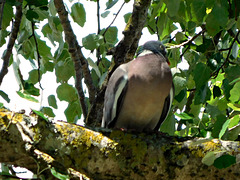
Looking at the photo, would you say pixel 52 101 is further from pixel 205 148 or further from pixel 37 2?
pixel 205 148

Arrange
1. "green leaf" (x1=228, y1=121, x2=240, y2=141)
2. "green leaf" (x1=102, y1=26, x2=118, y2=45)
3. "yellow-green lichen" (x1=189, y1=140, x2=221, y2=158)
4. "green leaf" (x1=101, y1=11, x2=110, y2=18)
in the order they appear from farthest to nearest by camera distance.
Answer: "green leaf" (x1=102, y1=26, x2=118, y2=45)
"green leaf" (x1=101, y1=11, x2=110, y2=18)
"green leaf" (x1=228, y1=121, x2=240, y2=141)
"yellow-green lichen" (x1=189, y1=140, x2=221, y2=158)

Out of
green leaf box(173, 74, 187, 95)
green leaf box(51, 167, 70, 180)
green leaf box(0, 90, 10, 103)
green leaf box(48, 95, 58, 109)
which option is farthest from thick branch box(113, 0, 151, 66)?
green leaf box(51, 167, 70, 180)

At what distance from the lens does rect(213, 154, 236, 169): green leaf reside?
2.14 m

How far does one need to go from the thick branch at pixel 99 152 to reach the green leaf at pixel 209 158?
5 cm

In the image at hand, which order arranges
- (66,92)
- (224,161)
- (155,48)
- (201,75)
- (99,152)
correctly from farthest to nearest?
(66,92) < (155,48) < (201,75) < (99,152) < (224,161)

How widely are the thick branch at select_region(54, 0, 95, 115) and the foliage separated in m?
0.07

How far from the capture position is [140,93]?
3234 millimetres

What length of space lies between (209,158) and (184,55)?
1494mm

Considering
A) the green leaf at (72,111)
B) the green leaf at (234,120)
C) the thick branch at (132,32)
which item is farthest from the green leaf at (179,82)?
the green leaf at (72,111)

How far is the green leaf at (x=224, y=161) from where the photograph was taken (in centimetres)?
214

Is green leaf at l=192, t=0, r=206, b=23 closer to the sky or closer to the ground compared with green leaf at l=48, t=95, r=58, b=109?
closer to the sky

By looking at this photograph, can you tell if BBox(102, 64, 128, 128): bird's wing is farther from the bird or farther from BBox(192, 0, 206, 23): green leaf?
BBox(192, 0, 206, 23): green leaf

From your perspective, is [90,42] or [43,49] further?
[43,49]

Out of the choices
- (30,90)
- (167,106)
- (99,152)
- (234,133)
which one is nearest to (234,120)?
(234,133)
